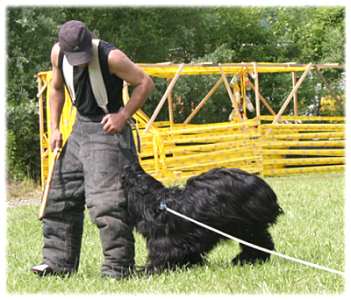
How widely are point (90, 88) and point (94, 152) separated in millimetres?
468

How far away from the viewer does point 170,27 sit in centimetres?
1897

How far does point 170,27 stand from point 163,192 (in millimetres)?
13753

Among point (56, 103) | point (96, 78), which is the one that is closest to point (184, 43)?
point (56, 103)

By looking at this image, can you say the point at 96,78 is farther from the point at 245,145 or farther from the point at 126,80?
the point at 245,145

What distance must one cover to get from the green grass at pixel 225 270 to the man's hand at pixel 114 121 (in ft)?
3.56

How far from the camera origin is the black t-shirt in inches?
217

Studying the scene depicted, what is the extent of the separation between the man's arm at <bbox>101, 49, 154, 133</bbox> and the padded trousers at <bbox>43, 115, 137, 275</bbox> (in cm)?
9

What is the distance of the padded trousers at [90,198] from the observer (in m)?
5.51

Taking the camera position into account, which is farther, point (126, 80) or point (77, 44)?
point (126, 80)

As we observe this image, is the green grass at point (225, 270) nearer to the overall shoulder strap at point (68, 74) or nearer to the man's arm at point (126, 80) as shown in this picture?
the man's arm at point (126, 80)

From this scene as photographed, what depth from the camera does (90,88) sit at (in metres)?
5.54

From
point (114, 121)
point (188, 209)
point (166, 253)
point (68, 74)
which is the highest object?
point (68, 74)

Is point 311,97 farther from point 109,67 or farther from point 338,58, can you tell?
point 109,67

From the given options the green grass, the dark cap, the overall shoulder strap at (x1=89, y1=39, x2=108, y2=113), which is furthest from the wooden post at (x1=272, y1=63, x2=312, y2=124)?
the dark cap
